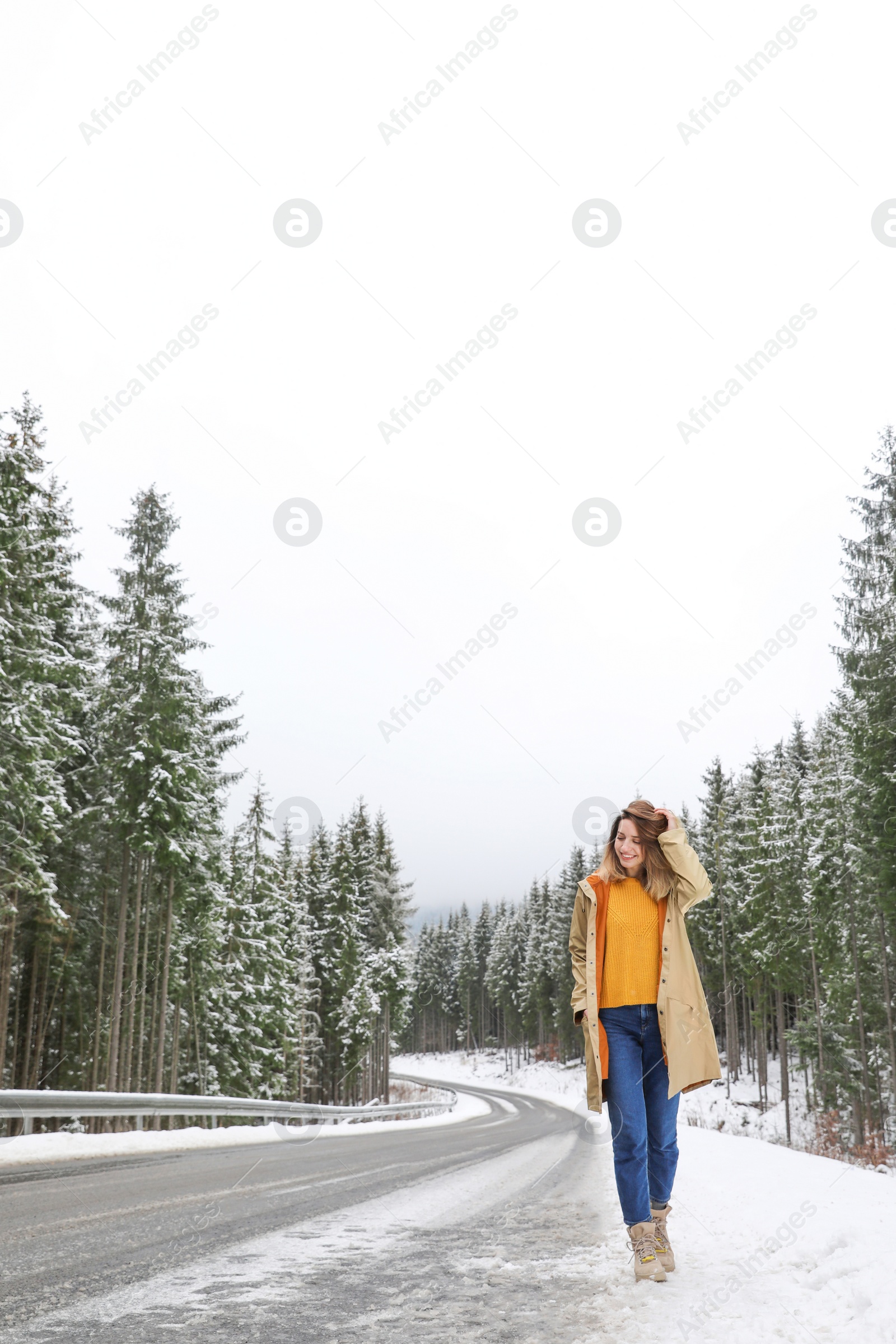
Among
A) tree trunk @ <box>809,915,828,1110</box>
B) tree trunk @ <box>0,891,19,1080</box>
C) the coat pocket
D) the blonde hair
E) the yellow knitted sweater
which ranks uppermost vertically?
the blonde hair

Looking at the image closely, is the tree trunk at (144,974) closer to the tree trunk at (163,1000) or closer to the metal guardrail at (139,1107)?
the tree trunk at (163,1000)

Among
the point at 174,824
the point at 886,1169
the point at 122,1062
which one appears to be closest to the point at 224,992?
the point at 122,1062

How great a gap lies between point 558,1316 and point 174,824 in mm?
19827

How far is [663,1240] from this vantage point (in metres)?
4.10

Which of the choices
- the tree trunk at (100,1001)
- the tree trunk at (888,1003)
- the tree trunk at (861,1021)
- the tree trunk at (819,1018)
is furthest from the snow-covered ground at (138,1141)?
the tree trunk at (819,1018)

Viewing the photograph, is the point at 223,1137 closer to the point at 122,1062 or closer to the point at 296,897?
the point at 122,1062

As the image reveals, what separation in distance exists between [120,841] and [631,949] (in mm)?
20492

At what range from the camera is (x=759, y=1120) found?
3522cm

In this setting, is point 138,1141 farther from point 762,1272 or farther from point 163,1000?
point 163,1000

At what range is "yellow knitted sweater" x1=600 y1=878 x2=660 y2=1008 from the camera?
4223 mm

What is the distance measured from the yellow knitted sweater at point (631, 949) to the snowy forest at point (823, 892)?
1718cm

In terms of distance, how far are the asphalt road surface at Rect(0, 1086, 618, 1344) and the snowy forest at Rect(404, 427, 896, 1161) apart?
49.8 feet
